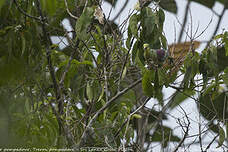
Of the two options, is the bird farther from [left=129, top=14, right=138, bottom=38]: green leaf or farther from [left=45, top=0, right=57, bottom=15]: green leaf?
[left=45, top=0, right=57, bottom=15]: green leaf

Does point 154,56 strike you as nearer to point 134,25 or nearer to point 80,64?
point 134,25

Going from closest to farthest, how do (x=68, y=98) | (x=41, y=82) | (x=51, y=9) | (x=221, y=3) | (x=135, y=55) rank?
(x=51, y=9)
(x=135, y=55)
(x=41, y=82)
(x=68, y=98)
(x=221, y=3)

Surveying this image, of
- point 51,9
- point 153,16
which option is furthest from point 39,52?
point 51,9

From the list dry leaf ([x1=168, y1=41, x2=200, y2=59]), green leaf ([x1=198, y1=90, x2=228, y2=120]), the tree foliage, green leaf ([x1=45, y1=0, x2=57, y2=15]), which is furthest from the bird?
green leaf ([x1=45, y1=0, x2=57, y2=15])

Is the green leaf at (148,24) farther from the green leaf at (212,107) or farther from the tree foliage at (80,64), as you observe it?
the green leaf at (212,107)

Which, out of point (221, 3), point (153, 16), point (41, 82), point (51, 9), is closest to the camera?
point (51, 9)

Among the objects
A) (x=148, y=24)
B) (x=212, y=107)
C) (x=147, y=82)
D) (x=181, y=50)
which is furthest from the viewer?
(x=212, y=107)

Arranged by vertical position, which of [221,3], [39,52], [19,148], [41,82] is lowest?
[19,148]

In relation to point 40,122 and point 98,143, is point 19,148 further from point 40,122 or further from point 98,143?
point 98,143

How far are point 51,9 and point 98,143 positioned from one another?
1027 mm

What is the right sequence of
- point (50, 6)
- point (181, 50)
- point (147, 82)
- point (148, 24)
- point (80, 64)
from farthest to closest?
point (181, 50)
point (80, 64)
point (147, 82)
point (148, 24)
point (50, 6)

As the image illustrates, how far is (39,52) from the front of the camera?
1.57 metres

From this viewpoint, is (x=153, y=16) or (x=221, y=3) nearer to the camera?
(x=153, y=16)

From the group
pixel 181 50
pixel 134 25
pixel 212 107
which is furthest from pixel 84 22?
pixel 212 107
